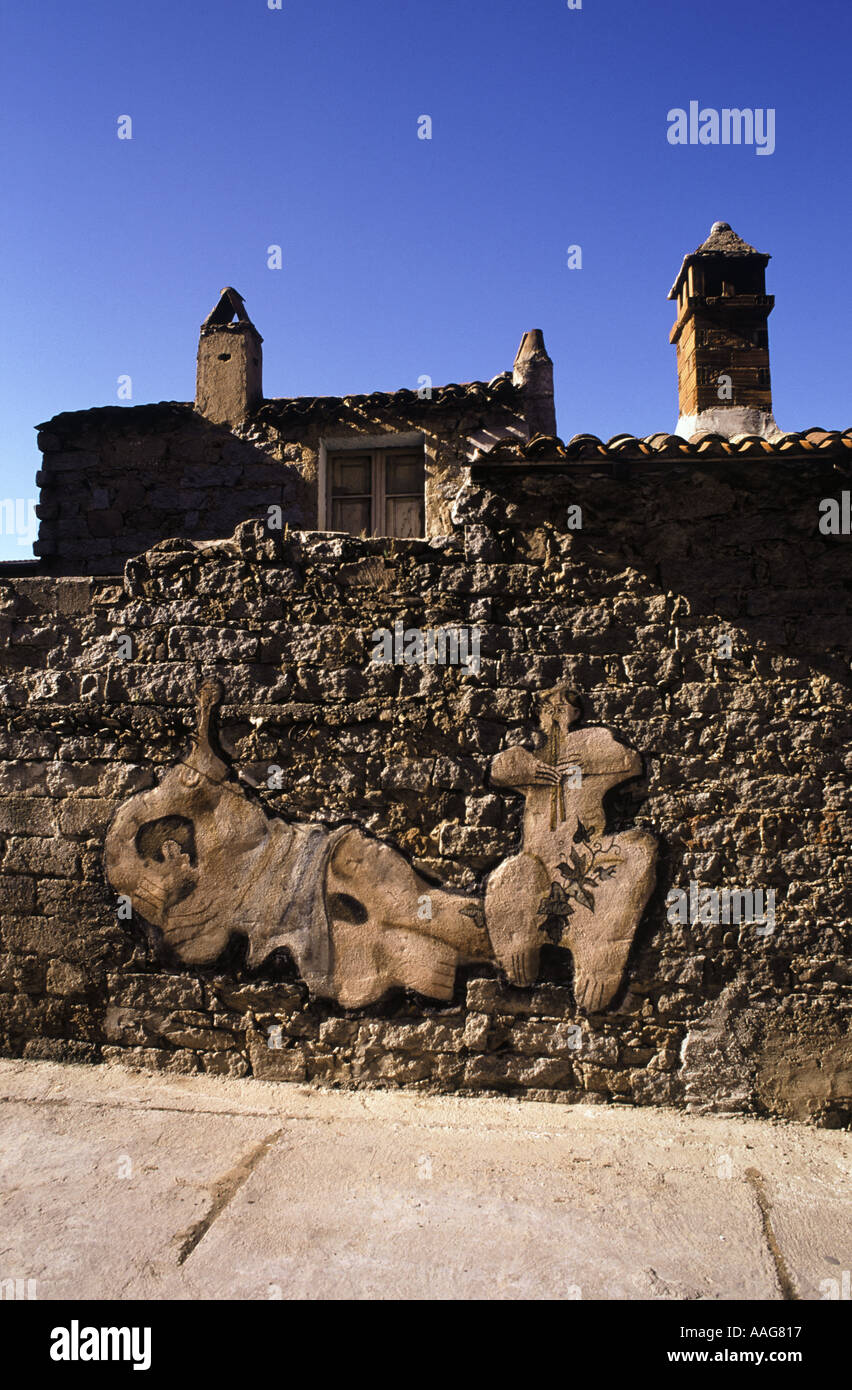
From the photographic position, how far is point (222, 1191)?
332 cm

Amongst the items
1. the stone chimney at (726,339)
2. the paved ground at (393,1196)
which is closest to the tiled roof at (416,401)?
the stone chimney at (726,339)

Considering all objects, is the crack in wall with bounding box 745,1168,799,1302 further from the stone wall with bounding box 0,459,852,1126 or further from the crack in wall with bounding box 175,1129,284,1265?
the crack in wall with bounding box 175,1129,284,1265

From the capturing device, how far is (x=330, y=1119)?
392 centimetres

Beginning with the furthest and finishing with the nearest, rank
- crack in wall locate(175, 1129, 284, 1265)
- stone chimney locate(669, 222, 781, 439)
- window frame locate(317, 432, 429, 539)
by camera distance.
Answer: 1. window frame locate(317, 432, 429, 539)
2. stone chimney locate(669, 222, 781, 439)
3. crack in wall locate(175, 1129, 284, 1265)

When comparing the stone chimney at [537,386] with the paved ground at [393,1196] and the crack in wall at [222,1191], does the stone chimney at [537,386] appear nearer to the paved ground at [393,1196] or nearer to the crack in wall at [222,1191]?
the paved ground at [393,1196]

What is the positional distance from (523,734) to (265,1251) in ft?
7.79

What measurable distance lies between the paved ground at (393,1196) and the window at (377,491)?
4662 millimetres

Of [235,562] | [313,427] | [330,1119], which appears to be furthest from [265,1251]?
[313,427]

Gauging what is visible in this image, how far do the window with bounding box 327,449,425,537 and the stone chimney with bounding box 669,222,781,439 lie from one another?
2.26 meters

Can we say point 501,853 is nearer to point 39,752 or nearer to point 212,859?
point 212,859

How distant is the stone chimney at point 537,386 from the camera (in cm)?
709

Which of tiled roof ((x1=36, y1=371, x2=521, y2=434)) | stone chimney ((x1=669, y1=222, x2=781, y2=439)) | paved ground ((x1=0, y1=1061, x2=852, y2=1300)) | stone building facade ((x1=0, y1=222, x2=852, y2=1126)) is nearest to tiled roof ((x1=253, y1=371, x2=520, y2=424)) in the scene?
tiled roof ((x1=36, y1=371, x2=521, y2=434))

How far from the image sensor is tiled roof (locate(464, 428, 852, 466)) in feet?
12.5
